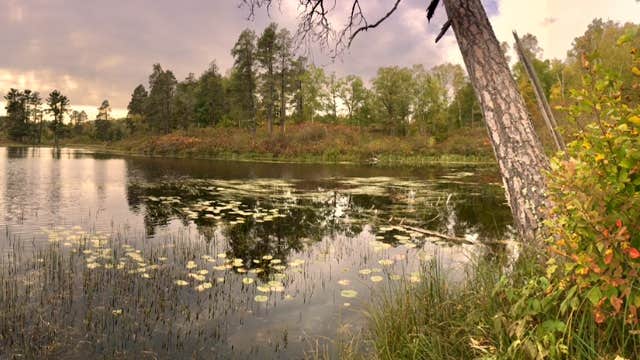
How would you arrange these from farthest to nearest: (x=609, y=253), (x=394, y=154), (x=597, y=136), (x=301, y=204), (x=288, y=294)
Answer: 1. (x=394, y=154)
2. (x=301, y=204)
3. (x=288, y=294)
4. (x=597, y=136)
5. (x=609, y=253)

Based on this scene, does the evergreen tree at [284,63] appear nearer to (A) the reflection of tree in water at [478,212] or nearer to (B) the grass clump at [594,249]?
(A) the reflection of tree in water at [478,212]

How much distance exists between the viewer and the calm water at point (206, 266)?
457 centimetres

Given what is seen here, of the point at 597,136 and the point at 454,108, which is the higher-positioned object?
the point at 454,108

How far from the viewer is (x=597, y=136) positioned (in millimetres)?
1957

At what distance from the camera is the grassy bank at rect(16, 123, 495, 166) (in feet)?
124

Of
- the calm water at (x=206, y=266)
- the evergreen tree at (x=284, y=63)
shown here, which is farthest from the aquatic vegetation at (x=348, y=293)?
the evergreen tree at (x=284, y=63)

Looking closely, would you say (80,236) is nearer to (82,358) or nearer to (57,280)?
(57,280)

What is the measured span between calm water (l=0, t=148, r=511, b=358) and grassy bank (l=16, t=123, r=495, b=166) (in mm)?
23420

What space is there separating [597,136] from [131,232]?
9.73 meters

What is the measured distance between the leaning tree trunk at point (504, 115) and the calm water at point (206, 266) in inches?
30.8

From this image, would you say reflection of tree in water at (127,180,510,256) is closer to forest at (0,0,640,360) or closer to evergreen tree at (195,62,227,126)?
forest at (0,0,640,360)

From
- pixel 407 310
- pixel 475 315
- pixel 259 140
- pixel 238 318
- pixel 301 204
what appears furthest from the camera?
pixel 259 140

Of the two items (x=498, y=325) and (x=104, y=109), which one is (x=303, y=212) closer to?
(x=498, y=325)

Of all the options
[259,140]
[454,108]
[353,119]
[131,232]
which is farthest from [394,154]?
→ [131,232]
